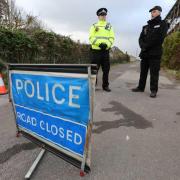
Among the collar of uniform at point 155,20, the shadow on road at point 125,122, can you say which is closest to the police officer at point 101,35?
the collar of uniform at point 155,20

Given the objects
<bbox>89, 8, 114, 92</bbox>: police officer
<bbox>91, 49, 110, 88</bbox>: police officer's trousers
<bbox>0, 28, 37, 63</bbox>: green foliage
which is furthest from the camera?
<bbox>0, 28, 37, 63</bbox>: green foliage

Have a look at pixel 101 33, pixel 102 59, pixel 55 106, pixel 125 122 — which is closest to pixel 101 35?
pixel 101 33

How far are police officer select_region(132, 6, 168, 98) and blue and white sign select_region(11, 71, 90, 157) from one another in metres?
3.54

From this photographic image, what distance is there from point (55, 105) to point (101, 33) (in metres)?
3.77

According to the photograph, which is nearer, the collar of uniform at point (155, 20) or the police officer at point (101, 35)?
the collar of uniform at point (155, 20)

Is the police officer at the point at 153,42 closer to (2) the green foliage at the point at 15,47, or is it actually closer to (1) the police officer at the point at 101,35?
(1) the police officer at the point at 101,35

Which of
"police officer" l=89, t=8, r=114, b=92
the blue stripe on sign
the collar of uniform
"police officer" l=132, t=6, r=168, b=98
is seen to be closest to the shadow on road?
the blue stripe on sign

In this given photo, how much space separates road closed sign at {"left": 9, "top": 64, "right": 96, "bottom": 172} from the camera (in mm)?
1775

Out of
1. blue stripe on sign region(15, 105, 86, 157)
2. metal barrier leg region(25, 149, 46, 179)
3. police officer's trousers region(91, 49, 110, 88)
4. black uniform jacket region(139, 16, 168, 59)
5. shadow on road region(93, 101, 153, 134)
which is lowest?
shadow on road region(93, 101, 153, 134)

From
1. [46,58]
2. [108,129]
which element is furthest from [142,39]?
[46,58]

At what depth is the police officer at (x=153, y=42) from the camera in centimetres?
480

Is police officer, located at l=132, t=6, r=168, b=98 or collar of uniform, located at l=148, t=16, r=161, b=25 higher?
collar of uniform, located at l=148, t=16, r=161, b=25

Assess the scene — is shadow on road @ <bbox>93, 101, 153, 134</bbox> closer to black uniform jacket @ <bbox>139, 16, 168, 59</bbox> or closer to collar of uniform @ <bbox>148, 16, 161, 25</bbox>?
black uniform jacket @ <bbox>139, 16, 168, 59</bbox>

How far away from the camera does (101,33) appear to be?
5.34 meters
